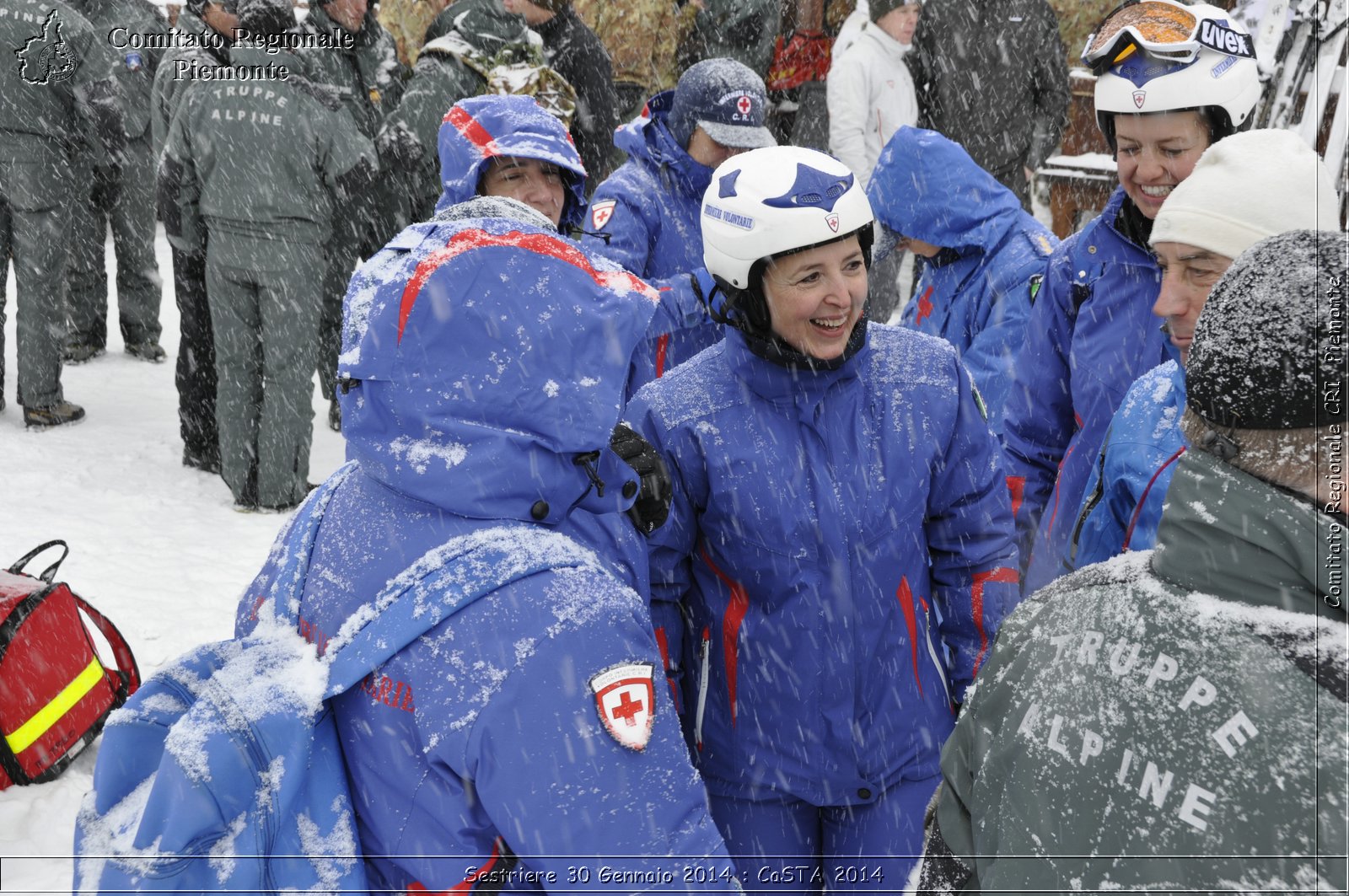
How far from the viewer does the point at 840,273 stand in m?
2.47

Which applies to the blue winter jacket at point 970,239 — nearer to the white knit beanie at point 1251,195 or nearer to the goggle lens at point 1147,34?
the goggle lens at point 1147,34

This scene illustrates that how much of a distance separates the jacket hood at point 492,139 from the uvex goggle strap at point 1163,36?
2.00 m

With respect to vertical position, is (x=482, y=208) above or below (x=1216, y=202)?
below

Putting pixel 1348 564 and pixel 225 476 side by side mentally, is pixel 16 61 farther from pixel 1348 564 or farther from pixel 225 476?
pixel 1348 564

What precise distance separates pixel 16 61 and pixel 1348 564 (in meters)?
7.62

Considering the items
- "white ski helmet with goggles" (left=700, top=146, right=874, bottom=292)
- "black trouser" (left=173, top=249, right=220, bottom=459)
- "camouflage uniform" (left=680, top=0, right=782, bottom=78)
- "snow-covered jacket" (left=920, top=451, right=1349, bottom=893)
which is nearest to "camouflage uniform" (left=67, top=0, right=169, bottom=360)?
"black trouser" (left=173, top=249, right=220, bottom=459)

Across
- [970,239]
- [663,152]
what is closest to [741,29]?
[663,152]

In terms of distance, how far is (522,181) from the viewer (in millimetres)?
4262

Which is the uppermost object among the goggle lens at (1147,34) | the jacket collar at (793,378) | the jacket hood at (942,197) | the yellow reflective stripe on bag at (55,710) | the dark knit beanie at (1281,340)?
the goggle lens at (1147,34)

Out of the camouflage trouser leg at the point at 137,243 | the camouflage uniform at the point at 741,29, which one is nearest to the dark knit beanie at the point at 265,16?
the camouflage trouser leg at the point at 137,243

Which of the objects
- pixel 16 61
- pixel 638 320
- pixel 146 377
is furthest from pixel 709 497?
pixel 146 377

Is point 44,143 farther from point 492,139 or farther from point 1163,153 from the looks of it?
point 1163,153

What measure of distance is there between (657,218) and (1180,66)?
220 centimetres

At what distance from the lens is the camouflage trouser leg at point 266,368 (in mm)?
6164
